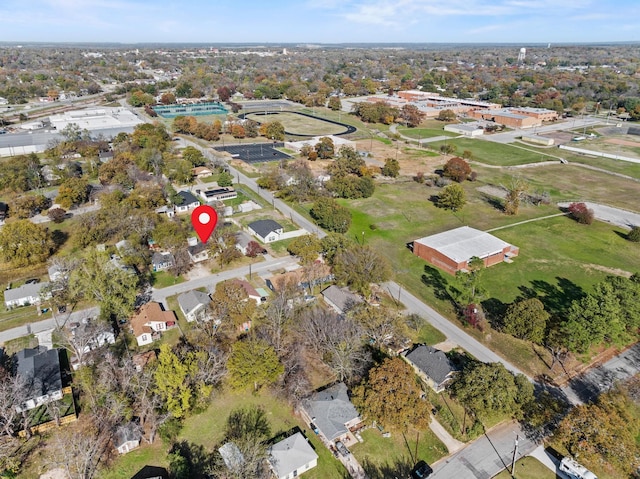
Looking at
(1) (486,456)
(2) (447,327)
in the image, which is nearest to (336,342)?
(2) (447,327)

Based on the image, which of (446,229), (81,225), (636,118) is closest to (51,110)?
(81,225)

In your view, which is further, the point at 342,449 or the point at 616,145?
the point at 616,145

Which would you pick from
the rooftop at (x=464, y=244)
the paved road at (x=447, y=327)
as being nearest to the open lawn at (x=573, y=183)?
the rooftop at (x=464, y=244)

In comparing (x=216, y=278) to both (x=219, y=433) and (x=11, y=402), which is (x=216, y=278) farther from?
(x=11, y=402)

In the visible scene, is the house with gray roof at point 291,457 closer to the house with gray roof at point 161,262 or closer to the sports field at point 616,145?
the house with gray roof at point 161,262

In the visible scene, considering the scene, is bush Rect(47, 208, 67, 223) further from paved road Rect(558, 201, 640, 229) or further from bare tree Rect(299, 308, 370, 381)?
paved road Rect(558, 201, 640, 229)

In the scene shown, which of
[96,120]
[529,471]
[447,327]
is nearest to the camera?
[529,471]
